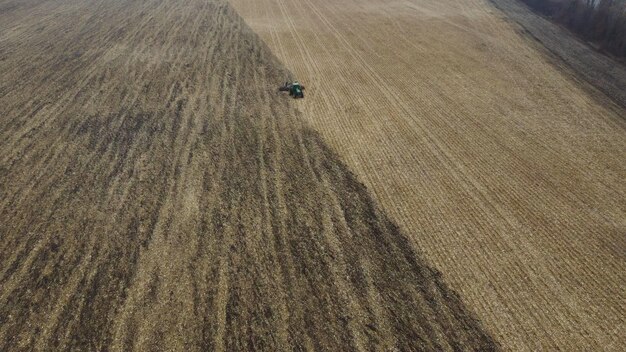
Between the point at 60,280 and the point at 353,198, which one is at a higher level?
the point at 353,198

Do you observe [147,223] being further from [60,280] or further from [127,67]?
[127,67]

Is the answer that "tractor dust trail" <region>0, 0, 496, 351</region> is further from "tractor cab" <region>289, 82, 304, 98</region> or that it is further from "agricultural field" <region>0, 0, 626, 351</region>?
"tractor cab" <region>289, 82, 304, 98</region>

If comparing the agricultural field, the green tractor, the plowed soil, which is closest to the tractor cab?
the green tractor

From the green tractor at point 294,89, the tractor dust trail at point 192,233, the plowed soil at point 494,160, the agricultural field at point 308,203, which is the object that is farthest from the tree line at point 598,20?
the tractor dust trail at point 192,233

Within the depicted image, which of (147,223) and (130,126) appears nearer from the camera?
(147,223)

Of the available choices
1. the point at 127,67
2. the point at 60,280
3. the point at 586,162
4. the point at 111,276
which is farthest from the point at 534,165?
the point at 127,67

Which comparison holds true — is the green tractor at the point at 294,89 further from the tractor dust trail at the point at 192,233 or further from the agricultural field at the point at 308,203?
the tractor dust trail at the point at 192,233

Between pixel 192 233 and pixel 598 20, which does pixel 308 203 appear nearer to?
pixel 192 233
